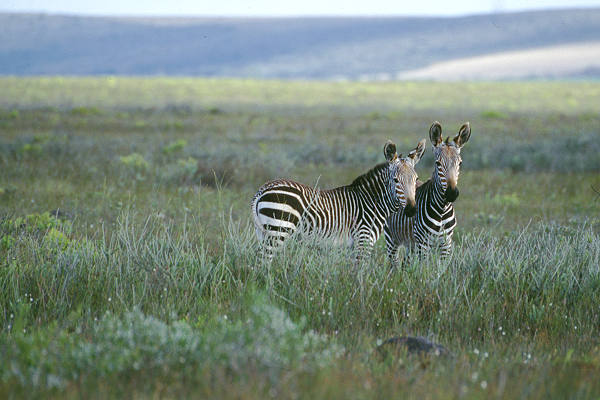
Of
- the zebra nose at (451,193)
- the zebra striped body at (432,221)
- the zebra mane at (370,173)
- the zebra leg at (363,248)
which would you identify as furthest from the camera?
the zebra mane at (370,173)

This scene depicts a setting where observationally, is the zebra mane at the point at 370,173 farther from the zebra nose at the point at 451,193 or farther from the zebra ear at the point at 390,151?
the zebra nose at the point at 451,193

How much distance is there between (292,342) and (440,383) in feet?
3.10

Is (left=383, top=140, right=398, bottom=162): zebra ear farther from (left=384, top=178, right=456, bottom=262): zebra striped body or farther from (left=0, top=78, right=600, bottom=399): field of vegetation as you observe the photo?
(left=0, top=78, right=600, bottom=399): field of vegetation

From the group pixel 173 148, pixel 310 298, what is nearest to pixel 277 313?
pixel 310 298

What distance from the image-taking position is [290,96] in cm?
7900

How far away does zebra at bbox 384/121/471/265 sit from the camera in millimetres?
7254

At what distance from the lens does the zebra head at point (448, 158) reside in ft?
23.6

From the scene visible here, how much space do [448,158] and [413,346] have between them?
8.50 ft

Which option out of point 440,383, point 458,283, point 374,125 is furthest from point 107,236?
point 374,125

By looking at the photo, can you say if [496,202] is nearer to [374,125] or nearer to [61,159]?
[61,159]

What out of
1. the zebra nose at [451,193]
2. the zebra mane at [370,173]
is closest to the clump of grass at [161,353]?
the zebra nose at [451,193]

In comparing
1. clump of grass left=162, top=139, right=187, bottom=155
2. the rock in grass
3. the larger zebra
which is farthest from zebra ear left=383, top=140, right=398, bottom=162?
clump of grass left=162, top=139, right=187, bottom=155

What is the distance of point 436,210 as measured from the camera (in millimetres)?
7812

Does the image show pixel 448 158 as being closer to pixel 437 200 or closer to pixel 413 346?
pixel 437 200
